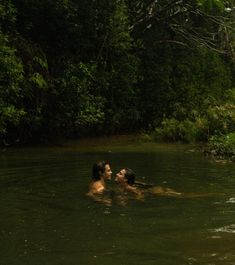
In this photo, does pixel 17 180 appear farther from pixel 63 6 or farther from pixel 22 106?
pixel 63 6

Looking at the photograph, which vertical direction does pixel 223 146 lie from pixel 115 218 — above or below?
above

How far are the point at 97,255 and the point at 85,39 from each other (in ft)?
59.5

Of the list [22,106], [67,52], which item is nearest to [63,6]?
[67,52]

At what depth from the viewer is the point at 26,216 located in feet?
31.6

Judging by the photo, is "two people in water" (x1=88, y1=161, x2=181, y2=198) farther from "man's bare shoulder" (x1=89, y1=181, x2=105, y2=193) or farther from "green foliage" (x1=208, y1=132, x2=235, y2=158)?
"green foliage" (x1=208, y1=132, x2=235, y2=158)

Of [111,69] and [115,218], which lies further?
[111,69]

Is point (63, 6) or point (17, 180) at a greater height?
point (63, 6)

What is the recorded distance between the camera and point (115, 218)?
941 centimetres

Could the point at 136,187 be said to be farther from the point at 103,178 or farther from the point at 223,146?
the point at 223,146

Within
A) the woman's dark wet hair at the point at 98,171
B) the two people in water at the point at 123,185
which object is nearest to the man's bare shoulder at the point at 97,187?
the two people in water at the point at 123,185

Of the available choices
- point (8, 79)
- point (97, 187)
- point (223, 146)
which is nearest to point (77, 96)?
point (8, 79)

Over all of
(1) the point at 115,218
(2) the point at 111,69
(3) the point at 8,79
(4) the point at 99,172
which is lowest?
(1) the point at 115,218

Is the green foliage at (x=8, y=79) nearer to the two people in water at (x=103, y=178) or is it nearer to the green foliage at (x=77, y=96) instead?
the green foliage at (x=77, y=96)

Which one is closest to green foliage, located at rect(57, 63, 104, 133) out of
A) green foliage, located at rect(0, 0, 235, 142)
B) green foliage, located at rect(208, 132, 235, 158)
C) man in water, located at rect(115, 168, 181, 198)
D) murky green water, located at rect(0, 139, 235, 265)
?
green foliage, located at rect(0, 0, 235, 142)
